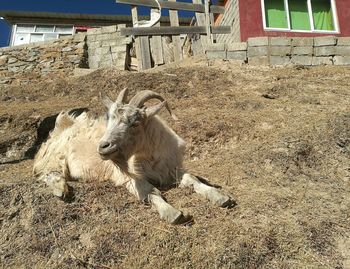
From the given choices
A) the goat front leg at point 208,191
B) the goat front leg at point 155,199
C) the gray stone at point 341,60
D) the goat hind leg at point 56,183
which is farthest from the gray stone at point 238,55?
the goat front leg at point 155,199

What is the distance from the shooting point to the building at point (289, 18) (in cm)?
1216

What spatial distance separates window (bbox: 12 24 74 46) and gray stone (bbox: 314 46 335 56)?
14400 millimetres

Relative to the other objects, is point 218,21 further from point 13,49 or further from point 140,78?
point 13,49

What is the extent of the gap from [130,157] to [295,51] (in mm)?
7720

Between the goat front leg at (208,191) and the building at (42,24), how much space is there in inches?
648

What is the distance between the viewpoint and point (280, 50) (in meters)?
10.4

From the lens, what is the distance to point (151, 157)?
4.58 m

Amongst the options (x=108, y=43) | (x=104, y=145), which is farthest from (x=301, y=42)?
(x=104, y=145)

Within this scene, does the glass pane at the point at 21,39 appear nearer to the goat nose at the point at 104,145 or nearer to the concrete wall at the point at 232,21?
the concrete wall at the point at 232,21

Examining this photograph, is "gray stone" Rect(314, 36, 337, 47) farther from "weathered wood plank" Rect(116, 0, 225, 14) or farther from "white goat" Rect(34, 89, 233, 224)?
"white goat" Rect(34, 89, 233, 224)

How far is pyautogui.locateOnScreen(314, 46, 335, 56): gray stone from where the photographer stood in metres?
10.4

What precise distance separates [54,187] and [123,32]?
7694 mm

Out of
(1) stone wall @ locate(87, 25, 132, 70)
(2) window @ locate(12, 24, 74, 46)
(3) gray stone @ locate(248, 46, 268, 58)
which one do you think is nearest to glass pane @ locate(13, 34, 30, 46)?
(2) window @ locate(12, 24, 74, 46)

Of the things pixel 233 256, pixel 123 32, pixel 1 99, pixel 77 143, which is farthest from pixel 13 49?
pixel 233 256
